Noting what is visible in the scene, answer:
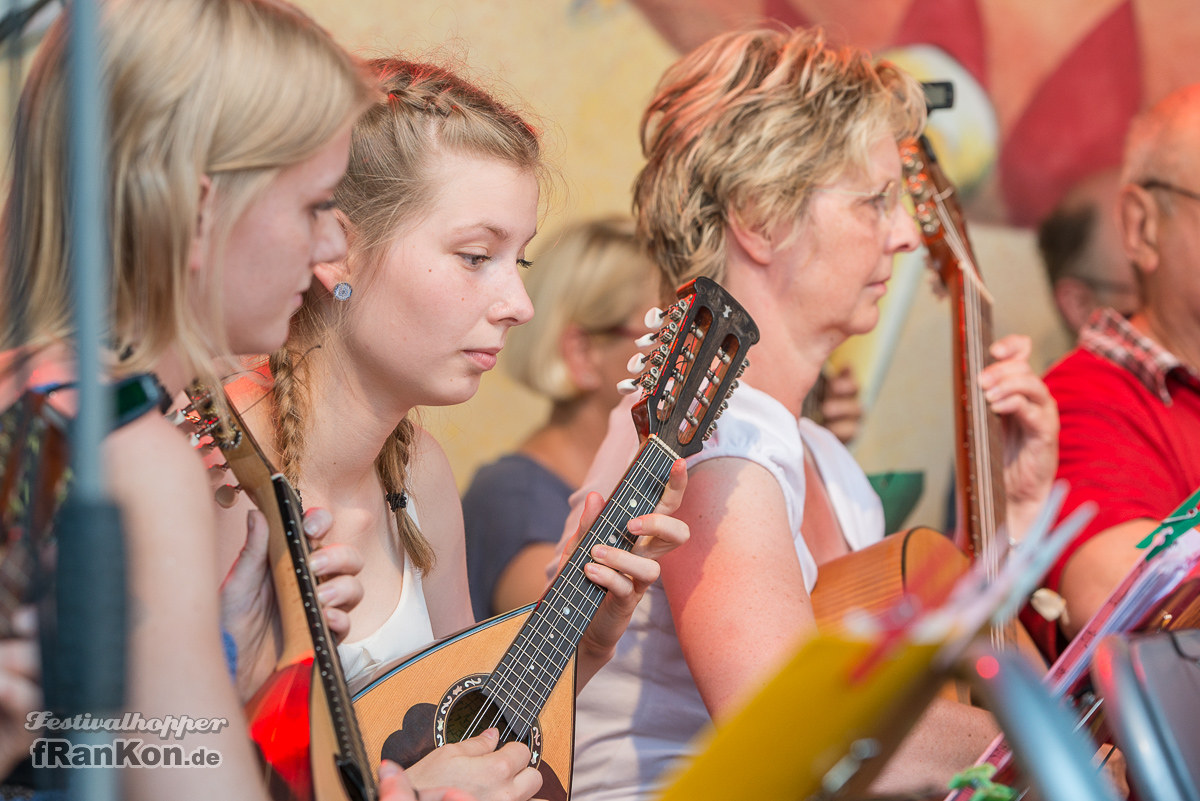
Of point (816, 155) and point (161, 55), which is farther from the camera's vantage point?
point (816, 155)

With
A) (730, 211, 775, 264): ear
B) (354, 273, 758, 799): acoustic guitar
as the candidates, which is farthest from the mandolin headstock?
(354, 273, 758, 799): acoustic guitar

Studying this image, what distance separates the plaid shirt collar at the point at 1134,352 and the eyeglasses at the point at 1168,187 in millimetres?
274

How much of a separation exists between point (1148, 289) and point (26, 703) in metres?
2.34

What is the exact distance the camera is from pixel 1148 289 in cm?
253

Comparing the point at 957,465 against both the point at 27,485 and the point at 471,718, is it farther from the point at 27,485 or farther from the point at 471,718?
the point at 27,485

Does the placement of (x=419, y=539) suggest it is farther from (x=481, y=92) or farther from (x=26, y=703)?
(x=26, y=703)

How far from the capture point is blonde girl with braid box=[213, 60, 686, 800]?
1.44 metres

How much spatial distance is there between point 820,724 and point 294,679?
1.72 feet

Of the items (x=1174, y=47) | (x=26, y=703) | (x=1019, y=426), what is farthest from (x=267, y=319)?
(x=1174, y=47)

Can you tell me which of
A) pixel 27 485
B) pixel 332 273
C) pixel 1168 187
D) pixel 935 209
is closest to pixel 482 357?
pixel 332 273

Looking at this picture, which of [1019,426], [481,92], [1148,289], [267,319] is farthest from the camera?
[1148,289]

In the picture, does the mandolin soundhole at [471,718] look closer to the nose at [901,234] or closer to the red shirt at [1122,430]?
the nose at [901,234]

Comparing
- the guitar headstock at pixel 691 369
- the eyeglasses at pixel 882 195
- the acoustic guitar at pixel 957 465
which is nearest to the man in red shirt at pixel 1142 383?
the acoustic guitar at pixel 957 465

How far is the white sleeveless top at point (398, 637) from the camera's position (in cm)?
145
